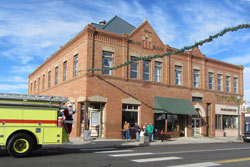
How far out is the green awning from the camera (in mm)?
24233

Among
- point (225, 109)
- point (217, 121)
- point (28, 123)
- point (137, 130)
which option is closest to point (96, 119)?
point (137, 130)

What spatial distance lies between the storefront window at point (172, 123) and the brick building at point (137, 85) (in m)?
0.08

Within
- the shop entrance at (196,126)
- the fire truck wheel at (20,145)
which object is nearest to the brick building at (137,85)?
the shop entrance at (196,126)

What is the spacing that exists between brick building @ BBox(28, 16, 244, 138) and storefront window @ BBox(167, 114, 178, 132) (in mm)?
78

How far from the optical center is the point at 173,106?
82.9 feet

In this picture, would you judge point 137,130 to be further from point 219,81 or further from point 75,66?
point 219,81

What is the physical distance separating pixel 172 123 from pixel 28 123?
17670mm

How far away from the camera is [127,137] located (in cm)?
2130

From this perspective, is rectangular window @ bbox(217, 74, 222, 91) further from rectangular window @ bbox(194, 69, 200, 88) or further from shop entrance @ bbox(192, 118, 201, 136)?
shop entrance @ bbox(192, 118, 201, 136)

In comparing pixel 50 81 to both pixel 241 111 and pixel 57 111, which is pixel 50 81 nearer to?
pixel 57 111

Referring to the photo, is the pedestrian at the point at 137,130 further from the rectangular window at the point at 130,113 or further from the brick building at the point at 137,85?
the rectangular window at the point at 130,113

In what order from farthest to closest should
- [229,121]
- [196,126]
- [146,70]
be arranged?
[229,121], [196,126], [146,70]

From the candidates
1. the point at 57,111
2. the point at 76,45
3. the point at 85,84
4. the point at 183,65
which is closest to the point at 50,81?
the point at 76,45

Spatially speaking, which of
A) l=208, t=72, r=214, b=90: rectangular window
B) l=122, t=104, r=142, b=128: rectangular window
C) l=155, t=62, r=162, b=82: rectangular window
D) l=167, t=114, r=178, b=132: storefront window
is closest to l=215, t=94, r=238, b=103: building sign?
l=208, t=72, r=214, b=90: rectangular window
